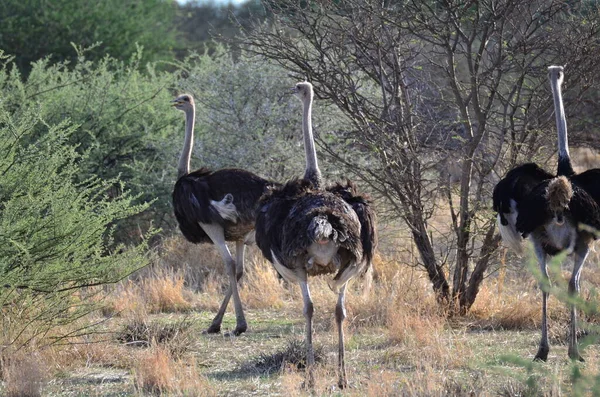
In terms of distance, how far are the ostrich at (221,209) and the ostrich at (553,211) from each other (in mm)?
2133

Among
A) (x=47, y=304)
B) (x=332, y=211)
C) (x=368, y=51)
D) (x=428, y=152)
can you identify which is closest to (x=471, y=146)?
(x=428, y=152)

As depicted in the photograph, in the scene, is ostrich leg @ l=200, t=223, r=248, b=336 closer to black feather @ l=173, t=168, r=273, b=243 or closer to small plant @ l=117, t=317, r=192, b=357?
black feather @ l=173, t=168, r=273, b=243

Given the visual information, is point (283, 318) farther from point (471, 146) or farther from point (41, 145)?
point (41, 145)

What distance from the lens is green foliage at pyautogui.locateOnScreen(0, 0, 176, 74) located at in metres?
17.8

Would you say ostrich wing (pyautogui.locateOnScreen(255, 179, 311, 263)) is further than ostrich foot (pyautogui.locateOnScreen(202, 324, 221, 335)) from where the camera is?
No

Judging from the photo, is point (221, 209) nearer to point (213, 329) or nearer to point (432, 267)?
point (213, 329)

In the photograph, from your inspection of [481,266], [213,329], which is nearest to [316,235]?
[481,266]

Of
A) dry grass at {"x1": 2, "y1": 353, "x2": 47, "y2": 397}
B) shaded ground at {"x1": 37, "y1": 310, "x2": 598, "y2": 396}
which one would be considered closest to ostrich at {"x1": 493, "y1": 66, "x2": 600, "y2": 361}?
shaded ground at {"x1": 37, "y1": 310, "x2": 598, "y2": 396}

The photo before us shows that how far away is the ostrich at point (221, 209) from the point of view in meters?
7.69

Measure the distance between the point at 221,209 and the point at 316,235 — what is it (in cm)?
251

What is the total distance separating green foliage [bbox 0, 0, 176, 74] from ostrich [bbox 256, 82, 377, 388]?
11746mm

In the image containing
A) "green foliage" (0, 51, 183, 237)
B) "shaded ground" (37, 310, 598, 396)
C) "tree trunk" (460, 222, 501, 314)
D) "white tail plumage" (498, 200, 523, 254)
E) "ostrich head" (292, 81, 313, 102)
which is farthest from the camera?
"green foliage" (0, 51, 183, 237)

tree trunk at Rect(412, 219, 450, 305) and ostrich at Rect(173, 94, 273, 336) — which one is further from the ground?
A: ostrich at Rect(173, 94, 273, 336)

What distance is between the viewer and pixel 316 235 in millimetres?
5316
